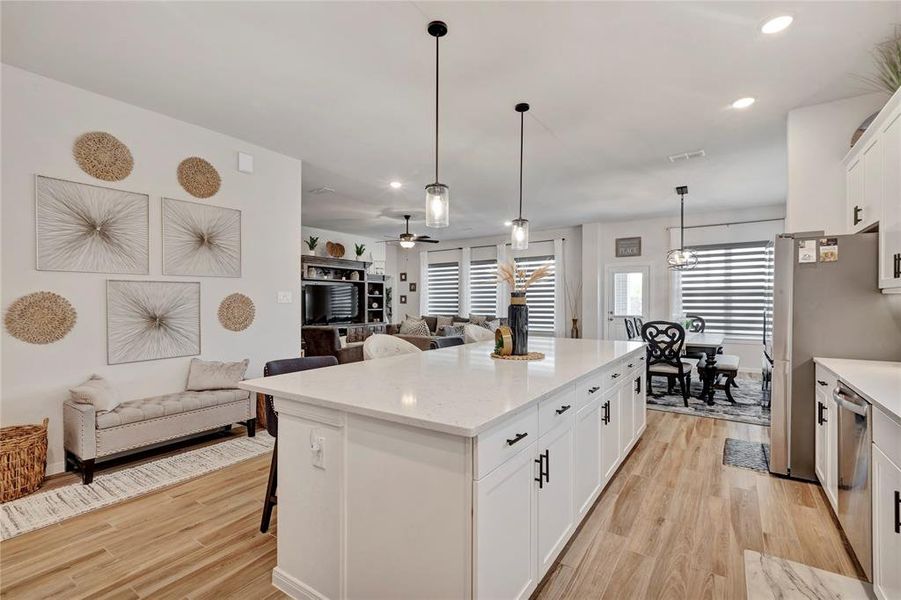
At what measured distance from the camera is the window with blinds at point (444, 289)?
1004 cm

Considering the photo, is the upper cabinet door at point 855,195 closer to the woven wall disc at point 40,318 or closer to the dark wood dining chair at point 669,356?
the dark wood dining chair at point 669,356

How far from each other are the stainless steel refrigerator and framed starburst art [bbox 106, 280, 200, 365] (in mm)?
Result: 4609

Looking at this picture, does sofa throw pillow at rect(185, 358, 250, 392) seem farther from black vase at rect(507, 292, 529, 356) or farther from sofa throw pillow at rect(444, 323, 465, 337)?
sofa throw pillow at rect(444, 323, 465, 337)

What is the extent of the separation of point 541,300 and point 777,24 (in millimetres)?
6915

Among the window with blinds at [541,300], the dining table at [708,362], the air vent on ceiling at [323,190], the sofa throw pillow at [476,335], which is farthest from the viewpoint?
the window with blinds at [541,300]

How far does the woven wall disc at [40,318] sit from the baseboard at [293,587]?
96.0 inches

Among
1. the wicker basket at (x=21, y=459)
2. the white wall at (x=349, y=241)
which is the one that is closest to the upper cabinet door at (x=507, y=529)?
the wicker basket at (x=21, y=459)

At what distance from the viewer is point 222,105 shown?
3229 millimetres

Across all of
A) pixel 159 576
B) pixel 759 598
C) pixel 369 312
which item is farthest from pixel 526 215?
pixel 159 576

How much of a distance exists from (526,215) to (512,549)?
631 centimetres

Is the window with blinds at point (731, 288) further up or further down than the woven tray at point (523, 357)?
further up

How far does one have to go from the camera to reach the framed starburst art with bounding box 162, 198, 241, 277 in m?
3.48

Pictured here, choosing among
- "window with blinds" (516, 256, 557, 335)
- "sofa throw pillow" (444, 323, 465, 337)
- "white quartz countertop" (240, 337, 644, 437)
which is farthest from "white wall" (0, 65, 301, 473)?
"window with blinds" (516, 256, 557, 335)

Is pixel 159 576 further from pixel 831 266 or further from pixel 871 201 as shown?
pixel 871 201
